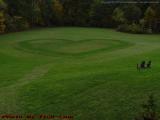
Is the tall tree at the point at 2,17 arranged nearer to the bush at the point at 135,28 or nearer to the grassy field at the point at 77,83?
the grassy field at the point at 77,83

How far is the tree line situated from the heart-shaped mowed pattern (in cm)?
1684

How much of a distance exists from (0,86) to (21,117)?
846 centimetres

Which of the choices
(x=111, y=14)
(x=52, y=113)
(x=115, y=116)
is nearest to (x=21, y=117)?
(x=52, y=113)

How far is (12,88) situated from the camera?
86.2 feet

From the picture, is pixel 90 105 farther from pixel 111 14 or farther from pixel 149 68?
pixel 111 14

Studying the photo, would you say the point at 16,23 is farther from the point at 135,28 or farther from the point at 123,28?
the point at 135,28

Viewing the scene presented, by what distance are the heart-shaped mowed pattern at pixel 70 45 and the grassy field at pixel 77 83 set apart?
1031mm

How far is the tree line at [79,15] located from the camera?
7188 cm

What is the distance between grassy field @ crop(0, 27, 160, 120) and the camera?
2044 cm

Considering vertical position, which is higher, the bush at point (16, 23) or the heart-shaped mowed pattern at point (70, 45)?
the heart-shaped mowed pattern at point (70, 45)

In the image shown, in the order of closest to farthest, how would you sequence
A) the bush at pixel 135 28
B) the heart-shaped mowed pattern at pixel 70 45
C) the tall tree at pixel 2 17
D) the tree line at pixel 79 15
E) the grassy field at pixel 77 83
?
the grassy field at pixel 77 83 < the heart-shaped mowed pattern at pixel 70 45 < the tall tree at pixel 2 17 < the bush at pixel 135 28 < the tree line at pixel 79 15

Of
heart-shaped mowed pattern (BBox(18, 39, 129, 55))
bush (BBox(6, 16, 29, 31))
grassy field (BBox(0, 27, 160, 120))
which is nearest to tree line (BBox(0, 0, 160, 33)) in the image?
bush (BBox(6, 16, 29, 31))

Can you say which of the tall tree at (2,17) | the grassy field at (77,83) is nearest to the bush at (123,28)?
the tall tree at (2,17)

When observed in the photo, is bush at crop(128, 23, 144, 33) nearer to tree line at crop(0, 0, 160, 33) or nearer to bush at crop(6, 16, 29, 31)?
tree line at crop(0, 0, 160, 33)
